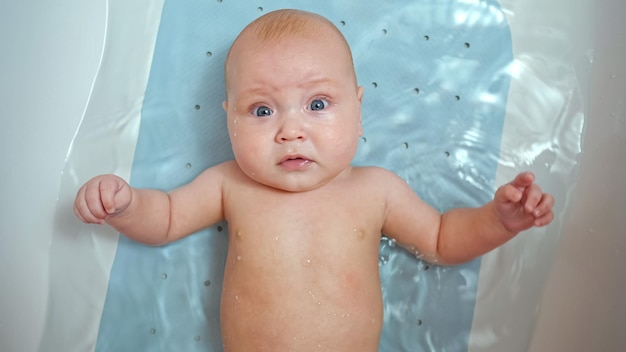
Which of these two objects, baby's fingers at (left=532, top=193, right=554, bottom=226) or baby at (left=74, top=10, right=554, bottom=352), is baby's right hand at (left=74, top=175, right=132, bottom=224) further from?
baby's fingers at (left=532, top=193, right=554, bottom=226)

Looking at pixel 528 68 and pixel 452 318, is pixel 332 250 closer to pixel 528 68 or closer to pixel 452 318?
pixel 452 318

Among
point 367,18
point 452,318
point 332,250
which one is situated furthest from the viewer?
point 367,18

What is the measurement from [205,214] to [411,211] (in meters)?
0.34

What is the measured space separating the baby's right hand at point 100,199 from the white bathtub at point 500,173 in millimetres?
306

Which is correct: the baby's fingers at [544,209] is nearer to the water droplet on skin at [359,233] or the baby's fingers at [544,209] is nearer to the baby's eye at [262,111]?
the water droplet on skin at [359,233]

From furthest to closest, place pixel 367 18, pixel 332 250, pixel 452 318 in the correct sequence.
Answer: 1. pixel 367 18
2. pixel 452 318
3. pixel 332 250

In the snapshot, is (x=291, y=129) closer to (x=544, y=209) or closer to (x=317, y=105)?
(x=317, y=105)

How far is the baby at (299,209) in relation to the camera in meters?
0.93

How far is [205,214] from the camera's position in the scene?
3.47 feet

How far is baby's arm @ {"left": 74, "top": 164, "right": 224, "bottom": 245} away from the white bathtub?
228 millimetres

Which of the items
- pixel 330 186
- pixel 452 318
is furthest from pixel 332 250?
pixel 452 318

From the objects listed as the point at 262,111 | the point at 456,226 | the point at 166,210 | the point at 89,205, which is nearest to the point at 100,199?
the point at 89,205

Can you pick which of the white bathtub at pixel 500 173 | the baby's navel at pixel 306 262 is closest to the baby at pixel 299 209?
the baby's navel at pixel 306 262

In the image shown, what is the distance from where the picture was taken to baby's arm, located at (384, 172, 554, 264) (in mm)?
918
